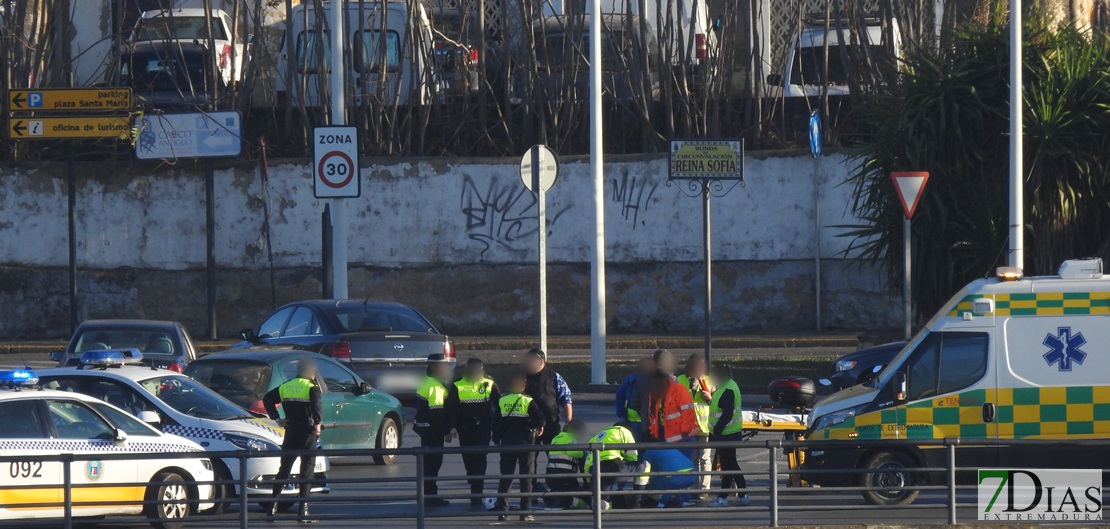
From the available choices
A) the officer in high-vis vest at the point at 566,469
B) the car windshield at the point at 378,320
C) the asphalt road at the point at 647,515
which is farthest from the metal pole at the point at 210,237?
the officer in high-vis vest at the point at 566,469

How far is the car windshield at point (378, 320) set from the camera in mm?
16203

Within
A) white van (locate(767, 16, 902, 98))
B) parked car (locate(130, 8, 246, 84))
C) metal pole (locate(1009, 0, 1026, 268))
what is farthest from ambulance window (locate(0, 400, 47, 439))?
white van (locate(767, 16, 902, 98))

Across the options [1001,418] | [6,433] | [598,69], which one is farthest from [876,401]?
[598,69]

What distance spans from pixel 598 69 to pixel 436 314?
311 inches

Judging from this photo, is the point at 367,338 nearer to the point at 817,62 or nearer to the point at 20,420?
the point at 20,420

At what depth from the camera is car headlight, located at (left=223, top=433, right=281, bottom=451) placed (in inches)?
454

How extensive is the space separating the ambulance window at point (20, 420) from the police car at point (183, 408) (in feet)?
3.74

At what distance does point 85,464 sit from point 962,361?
21.9ft

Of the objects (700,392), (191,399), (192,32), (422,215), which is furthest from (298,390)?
(192,32)

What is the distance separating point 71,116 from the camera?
24594 mm

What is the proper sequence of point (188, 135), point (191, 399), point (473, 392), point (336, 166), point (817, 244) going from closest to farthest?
point (473, 392)
point (191, 399)
point (336, 166)
point (817, 244)
point (188, 135)

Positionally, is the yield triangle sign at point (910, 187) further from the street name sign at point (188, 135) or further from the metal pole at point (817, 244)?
the street name sign at point (188, 135)

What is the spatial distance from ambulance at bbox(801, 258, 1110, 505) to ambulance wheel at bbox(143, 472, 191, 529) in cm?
472

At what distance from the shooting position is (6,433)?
397 inches
